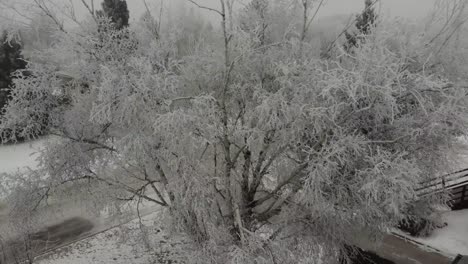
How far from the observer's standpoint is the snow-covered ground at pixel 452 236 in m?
11.3

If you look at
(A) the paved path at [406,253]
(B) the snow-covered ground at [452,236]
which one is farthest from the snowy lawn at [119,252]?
(B) the snow-covered ground at [452,236]

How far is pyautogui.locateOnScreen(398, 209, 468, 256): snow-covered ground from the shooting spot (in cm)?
1127

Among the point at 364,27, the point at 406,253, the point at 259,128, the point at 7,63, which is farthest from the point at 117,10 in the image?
the point at 406,253

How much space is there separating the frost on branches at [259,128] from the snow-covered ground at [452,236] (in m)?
3.67

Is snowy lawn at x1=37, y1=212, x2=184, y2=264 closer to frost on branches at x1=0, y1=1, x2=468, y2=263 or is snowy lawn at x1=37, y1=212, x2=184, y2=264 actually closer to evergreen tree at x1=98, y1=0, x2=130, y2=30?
frost on branches at x1=0, y1=1, x2=468, y2=263

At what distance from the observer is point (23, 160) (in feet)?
67.9

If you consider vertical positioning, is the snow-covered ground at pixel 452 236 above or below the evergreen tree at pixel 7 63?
below

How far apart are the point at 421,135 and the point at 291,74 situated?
288 centimetres

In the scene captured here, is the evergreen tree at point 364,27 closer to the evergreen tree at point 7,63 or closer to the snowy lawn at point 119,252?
the snowy lawn at point 119,252

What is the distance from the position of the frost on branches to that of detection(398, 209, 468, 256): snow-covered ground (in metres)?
3.67

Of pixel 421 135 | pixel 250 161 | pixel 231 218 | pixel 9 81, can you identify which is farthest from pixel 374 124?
pixel 9 81

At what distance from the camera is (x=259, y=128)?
26.3ft

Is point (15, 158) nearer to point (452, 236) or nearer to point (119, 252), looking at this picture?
point (119, 252)

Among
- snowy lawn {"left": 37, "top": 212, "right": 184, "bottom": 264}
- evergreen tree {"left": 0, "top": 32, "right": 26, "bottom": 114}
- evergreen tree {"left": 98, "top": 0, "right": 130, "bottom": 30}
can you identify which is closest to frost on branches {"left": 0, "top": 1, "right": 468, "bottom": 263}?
snowy lawn {"left": 37, "top": 212, "right": 184, "bottom": 264}
